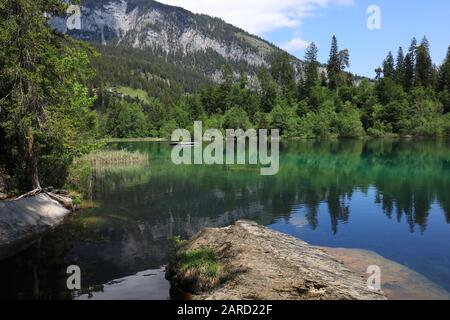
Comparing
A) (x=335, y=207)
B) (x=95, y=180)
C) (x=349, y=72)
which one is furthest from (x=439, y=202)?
(x=349, y=72)

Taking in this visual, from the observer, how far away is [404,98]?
15400 centimetres

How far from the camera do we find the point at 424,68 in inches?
6442

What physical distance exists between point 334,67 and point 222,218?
16433cm

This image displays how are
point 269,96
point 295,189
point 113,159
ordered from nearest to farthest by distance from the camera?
point 295,189 → point 113,159 → point 269,96

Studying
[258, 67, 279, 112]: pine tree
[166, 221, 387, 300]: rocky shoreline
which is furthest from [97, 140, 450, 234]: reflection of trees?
[258, 67, 279, 112]: pine tree

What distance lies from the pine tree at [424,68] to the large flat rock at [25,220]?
15985 centimetres

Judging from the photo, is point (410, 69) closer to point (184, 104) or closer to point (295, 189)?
point (184, 104)

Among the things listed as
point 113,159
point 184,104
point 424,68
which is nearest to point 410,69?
point 424,68

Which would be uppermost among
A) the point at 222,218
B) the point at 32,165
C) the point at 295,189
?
the point at 32,165

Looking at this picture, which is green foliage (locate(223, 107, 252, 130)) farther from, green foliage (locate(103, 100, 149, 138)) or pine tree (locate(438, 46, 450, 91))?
pine tree (locate(438, 46, 450, 91))

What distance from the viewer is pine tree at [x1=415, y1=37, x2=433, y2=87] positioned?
532 feet

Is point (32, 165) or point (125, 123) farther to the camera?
point (125, 123)

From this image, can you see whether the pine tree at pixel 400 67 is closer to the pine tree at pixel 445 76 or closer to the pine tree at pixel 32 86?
the pine tree at pixel 445 76
